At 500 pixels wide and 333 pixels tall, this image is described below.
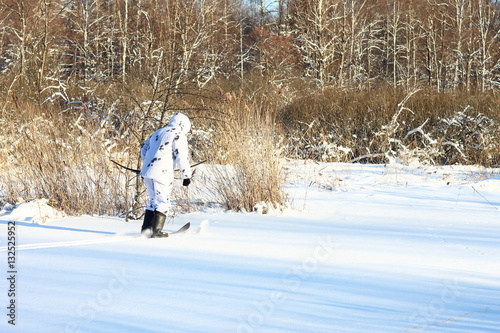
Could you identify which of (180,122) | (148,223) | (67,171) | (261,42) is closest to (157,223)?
(148,223)

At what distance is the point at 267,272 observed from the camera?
4.47 m

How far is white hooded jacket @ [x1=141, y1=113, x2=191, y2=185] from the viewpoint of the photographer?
227 inches

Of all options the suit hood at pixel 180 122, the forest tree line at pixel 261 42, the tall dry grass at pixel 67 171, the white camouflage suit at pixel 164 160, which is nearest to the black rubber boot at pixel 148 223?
the white camouflage suit at pixel 164 160

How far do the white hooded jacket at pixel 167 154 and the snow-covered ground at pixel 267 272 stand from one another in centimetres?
62

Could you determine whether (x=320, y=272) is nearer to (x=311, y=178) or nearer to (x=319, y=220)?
(x=319, y=220)

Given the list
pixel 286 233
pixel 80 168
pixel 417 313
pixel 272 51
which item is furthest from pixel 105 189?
pixel 272 51

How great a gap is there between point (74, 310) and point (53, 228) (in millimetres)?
3155

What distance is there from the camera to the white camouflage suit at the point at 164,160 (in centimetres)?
576

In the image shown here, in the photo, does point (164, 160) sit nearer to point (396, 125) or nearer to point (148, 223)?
point (148, 223)

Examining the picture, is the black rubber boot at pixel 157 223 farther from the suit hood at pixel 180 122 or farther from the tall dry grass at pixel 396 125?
the tall dry grass at pixel 396 125

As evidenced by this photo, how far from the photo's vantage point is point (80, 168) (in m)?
7.32

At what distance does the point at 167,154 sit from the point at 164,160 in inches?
2.5

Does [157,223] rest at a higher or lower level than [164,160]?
lower

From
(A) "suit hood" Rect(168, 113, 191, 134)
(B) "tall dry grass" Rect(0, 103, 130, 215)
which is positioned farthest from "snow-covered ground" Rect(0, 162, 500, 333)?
(A) "suit hood" Rect(168, 113, 191, 134)
